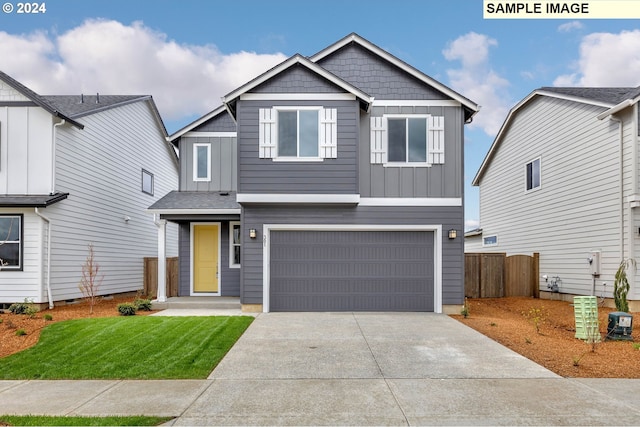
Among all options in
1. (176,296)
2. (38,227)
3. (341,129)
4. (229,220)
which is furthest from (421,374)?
(38,227)

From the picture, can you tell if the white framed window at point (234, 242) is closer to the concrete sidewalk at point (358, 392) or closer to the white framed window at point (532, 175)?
the concrete sidewalk at point (358, 392)

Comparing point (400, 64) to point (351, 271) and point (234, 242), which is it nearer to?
point (351, 271)

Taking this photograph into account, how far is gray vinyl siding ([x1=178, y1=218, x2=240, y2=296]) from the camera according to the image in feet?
46.3

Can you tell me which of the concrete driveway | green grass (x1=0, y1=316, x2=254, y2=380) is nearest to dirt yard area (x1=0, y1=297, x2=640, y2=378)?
the concrete driveway

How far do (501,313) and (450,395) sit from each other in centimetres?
800

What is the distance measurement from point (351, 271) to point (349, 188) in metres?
2.24

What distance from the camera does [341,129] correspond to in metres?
11.6

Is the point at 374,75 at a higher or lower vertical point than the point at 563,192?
higher

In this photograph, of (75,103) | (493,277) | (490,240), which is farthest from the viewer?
(490,240)

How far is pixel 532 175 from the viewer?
1741 cm

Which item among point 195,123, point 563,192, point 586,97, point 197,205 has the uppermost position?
point 586,97

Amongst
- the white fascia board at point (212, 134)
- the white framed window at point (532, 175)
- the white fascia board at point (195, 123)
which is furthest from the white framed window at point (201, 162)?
the white framed window at point (532, 175)

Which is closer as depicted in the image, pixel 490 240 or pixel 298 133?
pixel 298 133

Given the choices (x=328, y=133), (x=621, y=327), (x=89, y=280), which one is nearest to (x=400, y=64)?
(x=328, y=133)
